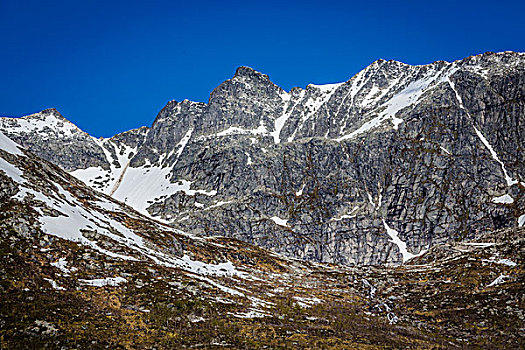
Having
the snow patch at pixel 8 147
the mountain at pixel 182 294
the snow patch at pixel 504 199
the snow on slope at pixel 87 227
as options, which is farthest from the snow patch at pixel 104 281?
the snow patch at pixel 504 199

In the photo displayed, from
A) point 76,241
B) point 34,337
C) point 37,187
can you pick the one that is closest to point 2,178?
point 37,187

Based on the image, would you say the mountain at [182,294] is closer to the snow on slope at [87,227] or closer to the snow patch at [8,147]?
the snow on slope at [87,227]

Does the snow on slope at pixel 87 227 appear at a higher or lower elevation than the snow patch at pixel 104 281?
higher

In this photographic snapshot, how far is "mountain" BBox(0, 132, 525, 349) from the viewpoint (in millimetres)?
27297

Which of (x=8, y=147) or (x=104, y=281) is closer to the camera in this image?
(x=104, y=281)

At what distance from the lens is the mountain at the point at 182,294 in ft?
89.6

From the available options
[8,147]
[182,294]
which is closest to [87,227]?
[182,294]

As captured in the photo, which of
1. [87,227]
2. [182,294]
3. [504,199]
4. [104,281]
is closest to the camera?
[104,281]

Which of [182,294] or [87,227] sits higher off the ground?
[87,227]

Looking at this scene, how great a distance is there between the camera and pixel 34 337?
21.8m

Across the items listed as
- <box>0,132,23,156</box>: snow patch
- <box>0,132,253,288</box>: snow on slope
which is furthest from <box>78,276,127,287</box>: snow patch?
<box>0,132,23,156</box>: snow patch

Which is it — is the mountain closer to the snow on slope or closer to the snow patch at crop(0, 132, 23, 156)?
the snow on slope

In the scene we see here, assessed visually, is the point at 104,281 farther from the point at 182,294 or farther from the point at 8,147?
the point at 8,147

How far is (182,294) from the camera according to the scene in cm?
4056
